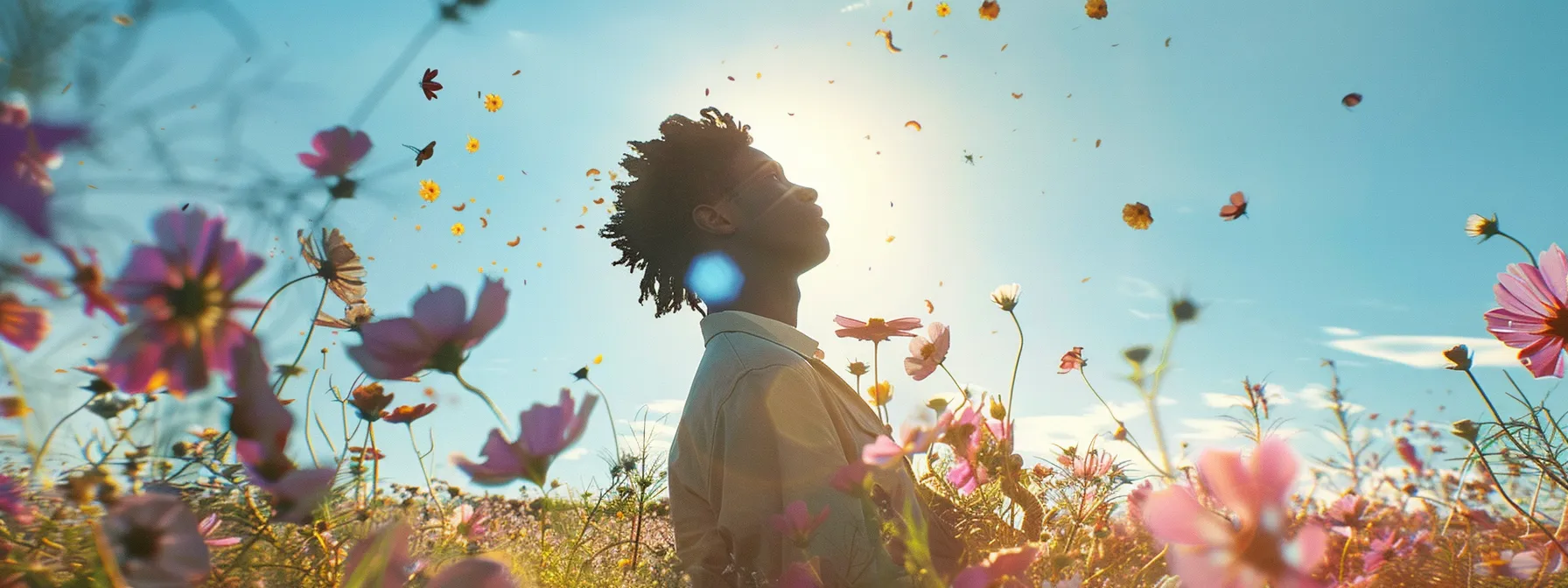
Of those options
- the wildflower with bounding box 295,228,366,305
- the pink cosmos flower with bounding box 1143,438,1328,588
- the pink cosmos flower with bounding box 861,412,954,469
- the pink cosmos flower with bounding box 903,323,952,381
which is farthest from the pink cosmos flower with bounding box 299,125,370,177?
the pink cosmos flower with bounding box 903,323,952,381

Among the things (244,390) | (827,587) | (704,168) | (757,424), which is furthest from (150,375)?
(704,168)

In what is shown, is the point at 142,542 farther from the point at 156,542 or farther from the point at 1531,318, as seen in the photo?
the point at 1531,318

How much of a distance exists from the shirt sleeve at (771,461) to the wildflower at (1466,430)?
90 centimetres

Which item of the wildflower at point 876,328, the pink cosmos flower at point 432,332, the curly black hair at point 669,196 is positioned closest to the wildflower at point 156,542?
the pink cosmos flower at point 432,332

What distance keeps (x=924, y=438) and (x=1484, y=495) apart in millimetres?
2121

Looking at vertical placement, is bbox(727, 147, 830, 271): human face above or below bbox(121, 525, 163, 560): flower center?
above

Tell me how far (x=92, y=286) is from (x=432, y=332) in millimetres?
137

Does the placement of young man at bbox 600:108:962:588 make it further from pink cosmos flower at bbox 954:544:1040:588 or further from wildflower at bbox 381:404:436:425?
wildflower at bbox 381:404:436:425

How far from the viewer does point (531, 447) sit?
14.6 inches

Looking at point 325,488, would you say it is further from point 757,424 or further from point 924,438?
point 757,424

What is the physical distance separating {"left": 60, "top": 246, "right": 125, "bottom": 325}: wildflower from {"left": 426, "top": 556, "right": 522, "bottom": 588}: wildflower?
14cm

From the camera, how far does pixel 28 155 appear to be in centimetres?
23

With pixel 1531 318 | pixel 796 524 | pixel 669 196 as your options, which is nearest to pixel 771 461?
pixel 796 524

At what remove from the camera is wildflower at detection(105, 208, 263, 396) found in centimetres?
26
